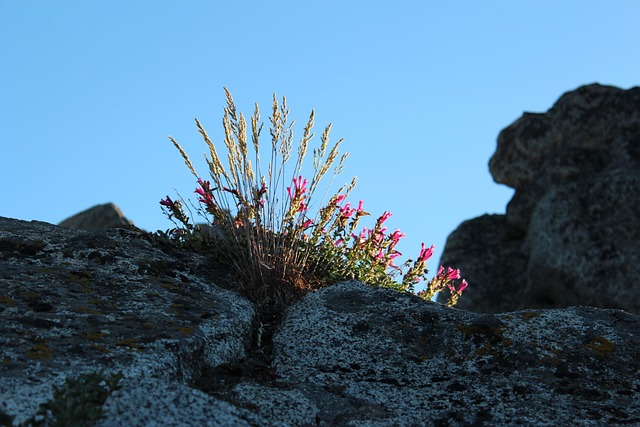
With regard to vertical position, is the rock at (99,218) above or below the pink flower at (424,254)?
above

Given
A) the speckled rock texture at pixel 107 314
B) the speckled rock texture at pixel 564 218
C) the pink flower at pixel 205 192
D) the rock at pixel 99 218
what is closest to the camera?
the speckled rock texture at pixel 107 314

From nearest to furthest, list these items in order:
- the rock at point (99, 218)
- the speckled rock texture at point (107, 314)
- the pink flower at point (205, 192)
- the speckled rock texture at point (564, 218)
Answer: the speckled rock texture at point (107, 314) < the pink flower at point (205, 192) < the speckled rock texture at point (564, 218) < the rock at point (99, 218)

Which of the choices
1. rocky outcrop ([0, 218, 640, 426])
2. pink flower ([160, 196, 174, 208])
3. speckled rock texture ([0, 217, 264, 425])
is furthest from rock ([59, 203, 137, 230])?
rocky outcrop ([0, 218, 640, 426])

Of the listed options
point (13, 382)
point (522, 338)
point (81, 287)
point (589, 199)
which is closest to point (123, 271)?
point (81, 287)

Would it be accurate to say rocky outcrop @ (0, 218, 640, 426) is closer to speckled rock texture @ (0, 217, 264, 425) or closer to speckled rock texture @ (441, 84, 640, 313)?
speckled rock texture @ (0, 217, 264, 425)

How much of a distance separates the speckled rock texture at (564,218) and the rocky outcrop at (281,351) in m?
6.69

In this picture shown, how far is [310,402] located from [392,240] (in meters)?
3.08

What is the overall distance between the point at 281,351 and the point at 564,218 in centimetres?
841

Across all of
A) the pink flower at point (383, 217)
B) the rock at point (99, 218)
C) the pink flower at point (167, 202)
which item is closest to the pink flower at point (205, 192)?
the pink flower at point (167, 202)

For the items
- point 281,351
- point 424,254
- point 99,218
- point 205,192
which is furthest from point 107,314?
point 99,218

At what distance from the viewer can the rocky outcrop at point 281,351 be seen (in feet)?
12.3

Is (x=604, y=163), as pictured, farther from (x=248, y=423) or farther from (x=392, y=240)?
(x=248, y=423)

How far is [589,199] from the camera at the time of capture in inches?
474

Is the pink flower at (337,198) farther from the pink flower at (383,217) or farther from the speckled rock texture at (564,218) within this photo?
the speckled rock texture at (564,218)
